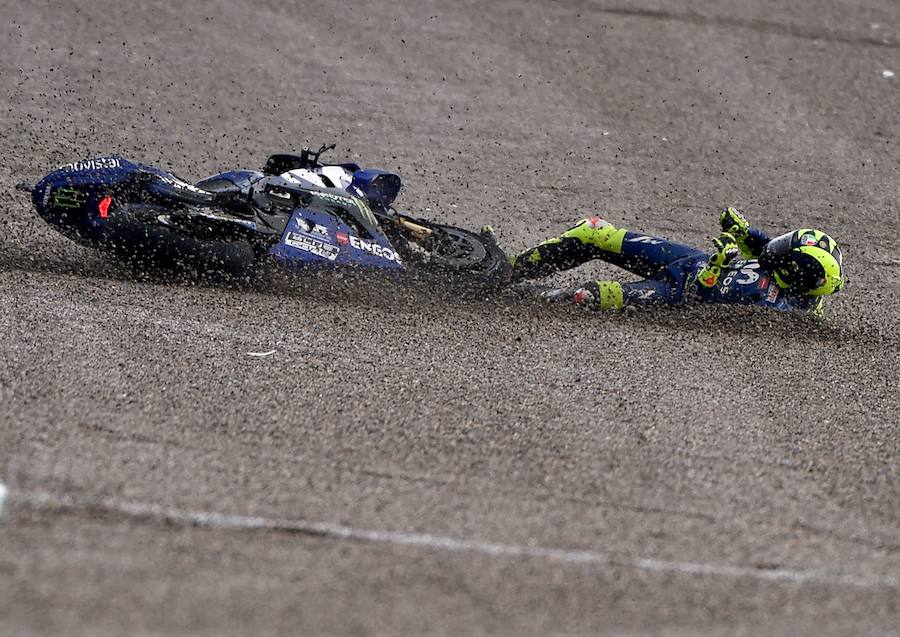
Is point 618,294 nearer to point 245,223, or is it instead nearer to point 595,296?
point 595,296

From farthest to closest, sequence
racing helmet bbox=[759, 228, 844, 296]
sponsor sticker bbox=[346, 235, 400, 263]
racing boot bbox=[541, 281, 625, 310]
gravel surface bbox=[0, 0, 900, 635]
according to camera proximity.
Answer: racing boot bbox=[541, 281, 625, 310] < racing helmet bbox=[759, 228, 844, 296] < sponsor sticker bbox=[346, 235, 400, 263] < gravel surface bbox=[0, 0, 900, 635]

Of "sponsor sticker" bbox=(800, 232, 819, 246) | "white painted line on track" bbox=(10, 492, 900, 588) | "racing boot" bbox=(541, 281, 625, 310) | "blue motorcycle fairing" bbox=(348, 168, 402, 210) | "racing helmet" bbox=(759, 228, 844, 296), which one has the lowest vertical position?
"white painted line on track" bbox=(10, 492, 900, 588)

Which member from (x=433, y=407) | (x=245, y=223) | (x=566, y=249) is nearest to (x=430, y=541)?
(x=433, y=407)

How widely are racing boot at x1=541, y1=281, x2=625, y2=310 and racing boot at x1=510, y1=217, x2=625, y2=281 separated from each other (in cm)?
39

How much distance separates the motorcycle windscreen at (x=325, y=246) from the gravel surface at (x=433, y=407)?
19 centimetres

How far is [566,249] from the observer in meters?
9.18

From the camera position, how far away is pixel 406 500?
18.4 feet

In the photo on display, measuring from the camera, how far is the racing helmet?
8.70 metres

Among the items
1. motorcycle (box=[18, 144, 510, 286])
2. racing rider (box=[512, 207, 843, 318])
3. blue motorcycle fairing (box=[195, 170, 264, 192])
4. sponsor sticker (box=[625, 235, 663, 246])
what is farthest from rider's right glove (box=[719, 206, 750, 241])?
blue motorcycle fairing (box=[195, 170, 264, 192])

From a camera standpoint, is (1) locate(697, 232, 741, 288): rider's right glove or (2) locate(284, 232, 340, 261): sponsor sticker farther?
(1) locate(697, 232, 741, 288): rider's right glove

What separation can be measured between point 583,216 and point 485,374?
474 centimetres

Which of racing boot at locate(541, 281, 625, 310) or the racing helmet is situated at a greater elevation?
the racing helmet

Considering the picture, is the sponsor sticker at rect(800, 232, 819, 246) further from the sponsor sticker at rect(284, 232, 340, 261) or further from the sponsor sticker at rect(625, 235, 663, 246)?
the sponsor sticker at rect(284, 232, 340, 261)

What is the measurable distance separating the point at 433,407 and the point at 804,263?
3566mm
